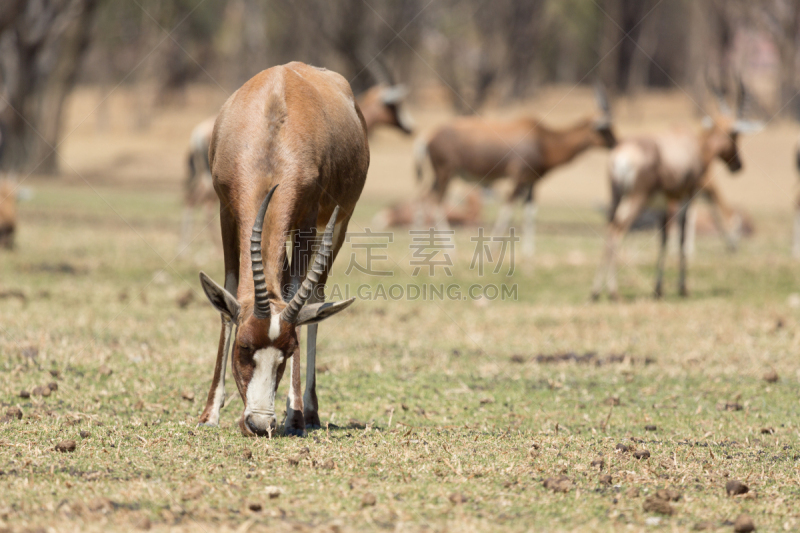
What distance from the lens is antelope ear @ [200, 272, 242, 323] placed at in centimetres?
495

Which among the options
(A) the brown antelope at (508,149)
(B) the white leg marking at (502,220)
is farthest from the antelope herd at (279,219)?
(A) the brown antelope at (508,149)

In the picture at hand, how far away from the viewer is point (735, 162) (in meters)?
14.8

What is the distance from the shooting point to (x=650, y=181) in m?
12.5

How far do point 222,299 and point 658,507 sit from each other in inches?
99.9

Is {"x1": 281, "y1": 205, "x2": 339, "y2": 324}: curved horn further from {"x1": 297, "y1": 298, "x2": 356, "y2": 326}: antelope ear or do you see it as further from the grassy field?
the grassy field

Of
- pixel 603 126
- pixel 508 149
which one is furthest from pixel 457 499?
pixel 508 149

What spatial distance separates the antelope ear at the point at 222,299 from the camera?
495 cm

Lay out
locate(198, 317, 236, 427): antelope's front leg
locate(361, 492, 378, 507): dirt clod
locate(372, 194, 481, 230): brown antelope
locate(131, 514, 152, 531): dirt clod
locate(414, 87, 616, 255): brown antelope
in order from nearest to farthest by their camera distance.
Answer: locate(131, 514, 152, 531): dirt clod < locate(361, 492, 378, 507): dirt clod < locate(198, 317, 236, 427): antelope's front leg < locate(414, 87, 616, 255): brown antelope < locate(372, 194, 481, 230): brown antelope

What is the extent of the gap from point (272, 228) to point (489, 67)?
143 feet

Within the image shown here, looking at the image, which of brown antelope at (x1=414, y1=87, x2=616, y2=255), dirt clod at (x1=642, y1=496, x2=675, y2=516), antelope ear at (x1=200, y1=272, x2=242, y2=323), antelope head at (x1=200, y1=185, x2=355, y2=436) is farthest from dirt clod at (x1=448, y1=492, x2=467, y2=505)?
brown antelope at (x1=414, y1=87, x2=616, y2=255)

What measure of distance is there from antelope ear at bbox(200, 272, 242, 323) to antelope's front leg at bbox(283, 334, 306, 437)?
50cm

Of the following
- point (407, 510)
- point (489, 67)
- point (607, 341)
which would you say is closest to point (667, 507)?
point (407, 510)

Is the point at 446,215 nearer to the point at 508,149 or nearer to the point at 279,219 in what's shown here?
the point at 508,149

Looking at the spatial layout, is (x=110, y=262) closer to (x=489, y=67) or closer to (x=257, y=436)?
(x=257, y=436)
